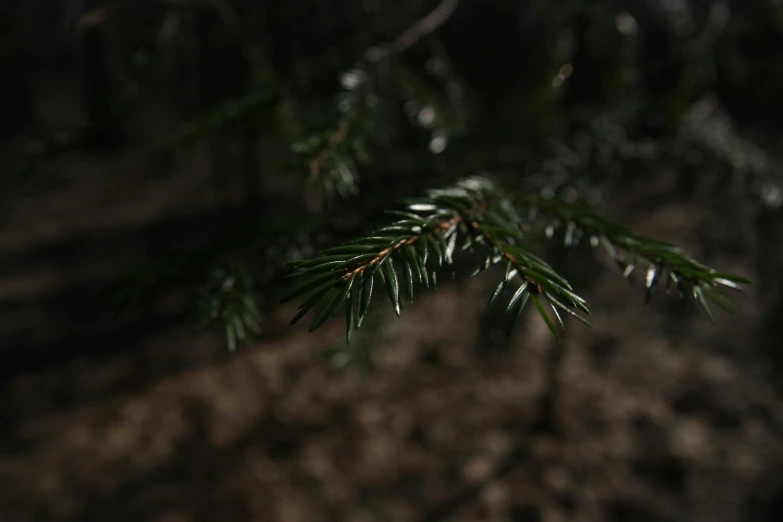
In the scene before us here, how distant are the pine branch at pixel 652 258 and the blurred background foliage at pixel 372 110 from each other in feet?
0.84

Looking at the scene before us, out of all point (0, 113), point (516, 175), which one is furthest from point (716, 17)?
point (0, 113)

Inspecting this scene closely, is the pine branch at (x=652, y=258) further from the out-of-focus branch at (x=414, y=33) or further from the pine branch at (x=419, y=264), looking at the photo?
the out-of-focus branch at (x=414, y=33)

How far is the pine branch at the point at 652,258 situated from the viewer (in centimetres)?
78

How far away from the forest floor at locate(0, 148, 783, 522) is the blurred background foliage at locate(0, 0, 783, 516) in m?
0.43

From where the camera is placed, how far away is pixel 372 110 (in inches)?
46.7

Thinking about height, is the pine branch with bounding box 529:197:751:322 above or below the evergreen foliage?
below

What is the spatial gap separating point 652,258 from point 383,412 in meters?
1.94

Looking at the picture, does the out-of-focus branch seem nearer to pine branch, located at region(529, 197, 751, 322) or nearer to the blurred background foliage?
the blurred background foliage

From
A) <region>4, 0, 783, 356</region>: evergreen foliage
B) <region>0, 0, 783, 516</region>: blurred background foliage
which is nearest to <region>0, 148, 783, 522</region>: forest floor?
<region>0, 0, 783, 516</region>: blurred background foliage

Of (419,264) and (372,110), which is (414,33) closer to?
(372,110)

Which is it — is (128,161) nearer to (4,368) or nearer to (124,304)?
(4,368)

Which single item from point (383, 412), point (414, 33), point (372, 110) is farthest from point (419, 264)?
point (383, 412)

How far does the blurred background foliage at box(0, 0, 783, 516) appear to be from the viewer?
111cm

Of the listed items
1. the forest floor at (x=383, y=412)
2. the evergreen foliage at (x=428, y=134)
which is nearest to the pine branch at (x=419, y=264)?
the evergreen foliage at (x=428, y=134)
